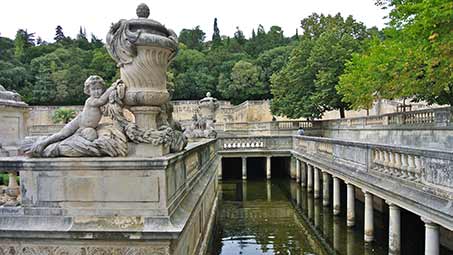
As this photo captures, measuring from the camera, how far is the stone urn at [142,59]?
5.34 metres

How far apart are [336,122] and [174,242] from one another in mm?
27888

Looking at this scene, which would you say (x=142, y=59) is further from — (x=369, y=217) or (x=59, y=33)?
(x=59, y=33)

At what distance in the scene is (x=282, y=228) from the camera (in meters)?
13.6

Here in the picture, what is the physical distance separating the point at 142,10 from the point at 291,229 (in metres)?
10.00

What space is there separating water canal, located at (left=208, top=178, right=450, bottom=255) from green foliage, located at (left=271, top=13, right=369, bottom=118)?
14236mm

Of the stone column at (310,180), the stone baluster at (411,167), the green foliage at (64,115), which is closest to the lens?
the stone baluster at (411,167)

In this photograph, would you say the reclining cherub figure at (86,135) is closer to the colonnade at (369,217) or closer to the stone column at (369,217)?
the colonnade at (369,217)

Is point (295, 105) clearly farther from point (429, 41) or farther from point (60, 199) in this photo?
point (60, 199)

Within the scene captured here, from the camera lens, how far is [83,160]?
5.07 metres

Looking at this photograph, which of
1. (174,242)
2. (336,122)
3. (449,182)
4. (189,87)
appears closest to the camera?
(174,242)

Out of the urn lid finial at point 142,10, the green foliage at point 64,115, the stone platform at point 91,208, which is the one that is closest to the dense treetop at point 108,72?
the green foliage at point 64,115

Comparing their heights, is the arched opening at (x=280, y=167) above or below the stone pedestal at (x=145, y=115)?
below

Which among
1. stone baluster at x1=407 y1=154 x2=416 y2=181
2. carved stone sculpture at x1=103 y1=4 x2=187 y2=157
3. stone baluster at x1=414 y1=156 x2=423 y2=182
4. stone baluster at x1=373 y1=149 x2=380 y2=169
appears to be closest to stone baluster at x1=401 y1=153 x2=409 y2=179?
stone baluster at x1=407 y1=154 x2=416 y2=181

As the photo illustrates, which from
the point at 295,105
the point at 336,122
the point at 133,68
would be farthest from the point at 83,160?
the point at 295,105
